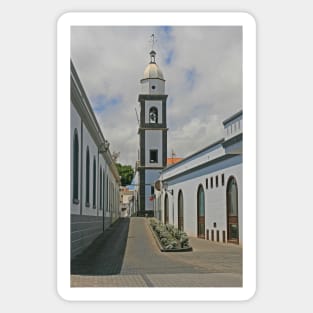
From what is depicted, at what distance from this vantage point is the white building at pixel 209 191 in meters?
7.17

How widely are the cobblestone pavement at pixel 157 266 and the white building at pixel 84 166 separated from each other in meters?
0.27

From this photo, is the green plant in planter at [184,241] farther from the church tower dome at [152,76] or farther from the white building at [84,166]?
the church tower dome at [152,76]

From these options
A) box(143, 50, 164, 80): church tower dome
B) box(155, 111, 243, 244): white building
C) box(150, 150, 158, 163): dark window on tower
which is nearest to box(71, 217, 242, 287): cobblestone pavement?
box(155, 111, 243, 244): white building

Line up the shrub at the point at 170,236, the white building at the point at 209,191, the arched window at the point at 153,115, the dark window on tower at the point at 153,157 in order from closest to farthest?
the white building at the point at 209,191 < the arched window at the point at 153,115 < the shrub at the point at 170,236 < the dark window on tower at the point at 153,157

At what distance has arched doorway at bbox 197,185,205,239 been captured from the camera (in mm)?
8417

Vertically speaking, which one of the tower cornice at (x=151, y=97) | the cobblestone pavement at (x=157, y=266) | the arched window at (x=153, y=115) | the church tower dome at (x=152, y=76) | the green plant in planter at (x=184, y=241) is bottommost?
the cobblestone pavement at (x=157, y=266)

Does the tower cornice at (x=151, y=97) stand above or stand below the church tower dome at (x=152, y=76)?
below

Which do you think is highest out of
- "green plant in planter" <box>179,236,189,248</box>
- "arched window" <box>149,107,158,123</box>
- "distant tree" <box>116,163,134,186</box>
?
"arched window" <box>149,107,158,123</box>

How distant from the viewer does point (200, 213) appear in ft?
29.1

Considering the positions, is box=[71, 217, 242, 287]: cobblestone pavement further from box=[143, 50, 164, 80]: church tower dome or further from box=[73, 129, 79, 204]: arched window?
box=[143, 50, 164, 80]: church tower dome

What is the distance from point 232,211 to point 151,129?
144 centimetres

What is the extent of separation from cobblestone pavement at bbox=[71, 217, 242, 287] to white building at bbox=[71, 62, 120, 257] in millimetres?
265

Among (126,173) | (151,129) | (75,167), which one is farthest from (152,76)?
(126,173)

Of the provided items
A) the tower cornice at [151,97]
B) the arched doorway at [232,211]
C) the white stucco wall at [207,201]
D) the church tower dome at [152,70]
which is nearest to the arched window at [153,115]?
the tower cornice at [151,97]
